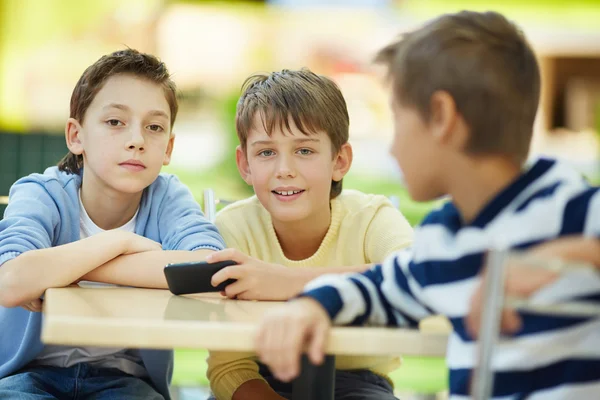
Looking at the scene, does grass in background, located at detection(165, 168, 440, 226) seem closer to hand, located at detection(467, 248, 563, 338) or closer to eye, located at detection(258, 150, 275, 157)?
eye, located at detection(258, 150, 275, 157)

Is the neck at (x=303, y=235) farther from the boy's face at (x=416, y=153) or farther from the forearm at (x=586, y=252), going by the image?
the forearm at (x=586, y=252)

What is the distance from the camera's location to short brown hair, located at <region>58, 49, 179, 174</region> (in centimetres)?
163

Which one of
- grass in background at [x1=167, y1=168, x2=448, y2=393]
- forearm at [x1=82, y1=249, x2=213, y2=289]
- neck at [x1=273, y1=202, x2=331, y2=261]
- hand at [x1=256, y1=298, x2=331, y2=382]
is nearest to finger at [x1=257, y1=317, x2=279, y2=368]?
hand at [x1=256, y1=298, x2=331, y2=382]

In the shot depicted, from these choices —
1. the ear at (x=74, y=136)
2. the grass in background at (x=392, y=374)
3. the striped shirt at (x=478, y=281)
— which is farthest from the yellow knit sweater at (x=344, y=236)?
the grass in background at (x=392, y=374)

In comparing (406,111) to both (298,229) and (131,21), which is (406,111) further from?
(131,21)

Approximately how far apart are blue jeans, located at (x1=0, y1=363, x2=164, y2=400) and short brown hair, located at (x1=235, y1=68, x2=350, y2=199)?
540 millimetres

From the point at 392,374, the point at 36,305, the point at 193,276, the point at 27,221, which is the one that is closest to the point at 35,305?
Result: the point at 36,305

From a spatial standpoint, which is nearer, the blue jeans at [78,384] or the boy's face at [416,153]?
the boy's face at [416,153]

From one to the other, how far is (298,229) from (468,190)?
73 cm

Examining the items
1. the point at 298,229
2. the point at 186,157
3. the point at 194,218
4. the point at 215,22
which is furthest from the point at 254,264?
the point at 215,22

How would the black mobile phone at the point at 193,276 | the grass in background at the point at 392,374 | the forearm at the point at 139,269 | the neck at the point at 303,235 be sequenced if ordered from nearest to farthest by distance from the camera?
the black mobile phone at the point at 193,276, the forearm at the point at 139,269, the neck at the point at 303,235, the grass in background at the point at 392,374

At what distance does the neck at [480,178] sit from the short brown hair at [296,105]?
0.63 meters

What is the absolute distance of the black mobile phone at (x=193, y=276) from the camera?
1265 millimetres

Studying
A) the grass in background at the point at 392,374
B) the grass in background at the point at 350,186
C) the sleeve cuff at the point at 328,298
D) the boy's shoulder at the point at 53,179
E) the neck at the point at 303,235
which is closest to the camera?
the sleeve cuff at the point at 328,298
